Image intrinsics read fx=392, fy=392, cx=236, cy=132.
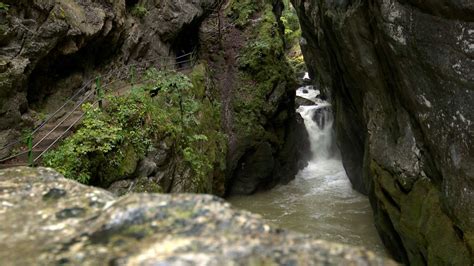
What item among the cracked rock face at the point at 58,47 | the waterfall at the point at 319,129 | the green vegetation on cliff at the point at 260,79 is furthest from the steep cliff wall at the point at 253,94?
the cracked rock face at the point at 58,47

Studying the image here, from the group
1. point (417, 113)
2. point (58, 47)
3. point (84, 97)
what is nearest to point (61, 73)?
point (84, 97)

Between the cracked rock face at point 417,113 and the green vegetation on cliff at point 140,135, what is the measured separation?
536 centimetres

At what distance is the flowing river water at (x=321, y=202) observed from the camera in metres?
13.3

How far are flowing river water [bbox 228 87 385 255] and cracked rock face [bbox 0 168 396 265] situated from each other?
30.6ft

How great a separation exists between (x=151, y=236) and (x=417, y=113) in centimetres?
740

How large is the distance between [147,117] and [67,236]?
24.2ft

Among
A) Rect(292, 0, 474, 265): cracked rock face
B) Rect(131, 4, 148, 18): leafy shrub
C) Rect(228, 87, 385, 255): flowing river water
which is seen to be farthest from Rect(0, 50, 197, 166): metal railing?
Rect(292, 0, 474, 265): cracked rock face

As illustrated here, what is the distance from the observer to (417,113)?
8.71 meters

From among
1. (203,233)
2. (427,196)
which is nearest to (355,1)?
(427,196)

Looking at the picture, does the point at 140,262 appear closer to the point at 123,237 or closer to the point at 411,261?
the point at 123,237

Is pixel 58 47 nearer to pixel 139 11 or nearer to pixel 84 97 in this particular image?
pixel 84 97

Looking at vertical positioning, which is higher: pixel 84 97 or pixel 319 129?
pixel 84 97

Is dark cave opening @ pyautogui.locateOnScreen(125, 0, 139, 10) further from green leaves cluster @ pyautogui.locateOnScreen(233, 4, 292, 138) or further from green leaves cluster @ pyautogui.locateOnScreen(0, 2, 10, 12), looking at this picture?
green leaves cluster @ pyautogui.locateOnScreen(0, 2, 10, 12)

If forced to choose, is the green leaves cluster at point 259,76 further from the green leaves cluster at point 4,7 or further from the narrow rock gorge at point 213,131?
the green leaves cluster at point 4,7
